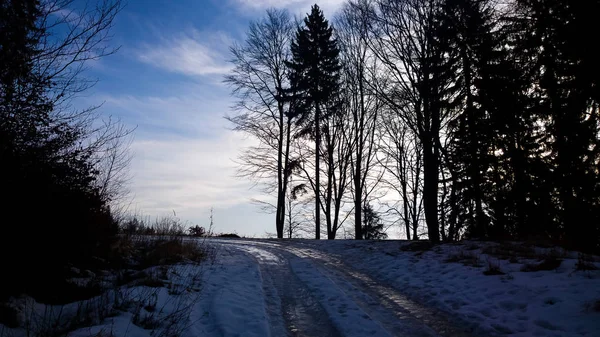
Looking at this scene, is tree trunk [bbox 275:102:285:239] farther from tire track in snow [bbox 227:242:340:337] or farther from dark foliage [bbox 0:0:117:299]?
dark foliage [bbox 0:0:117:299]

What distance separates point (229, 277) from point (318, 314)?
10.1 feet

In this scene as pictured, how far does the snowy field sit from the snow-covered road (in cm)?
2

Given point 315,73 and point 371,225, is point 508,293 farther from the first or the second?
point 371,225

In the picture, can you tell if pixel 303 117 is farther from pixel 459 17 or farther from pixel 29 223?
pixel 29 223

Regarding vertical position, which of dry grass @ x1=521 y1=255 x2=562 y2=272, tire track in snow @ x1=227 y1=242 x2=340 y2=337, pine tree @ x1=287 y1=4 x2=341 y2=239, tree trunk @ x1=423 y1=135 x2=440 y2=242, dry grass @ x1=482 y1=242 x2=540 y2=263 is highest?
pine tree @ x1=287 y1=4 x2=341 y2=239

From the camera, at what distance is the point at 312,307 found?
6633 millimetres

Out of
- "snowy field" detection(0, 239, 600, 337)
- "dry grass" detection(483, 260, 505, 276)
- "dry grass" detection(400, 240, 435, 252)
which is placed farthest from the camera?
"dry grass" detection(400, 240, 435, 252)

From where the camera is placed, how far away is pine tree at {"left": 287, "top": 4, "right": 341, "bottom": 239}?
26.7 m

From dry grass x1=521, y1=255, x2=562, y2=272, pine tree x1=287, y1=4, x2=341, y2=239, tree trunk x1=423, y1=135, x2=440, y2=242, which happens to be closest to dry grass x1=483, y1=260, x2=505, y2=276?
dry grass x1=521, y1=255, x2=562, y2=272

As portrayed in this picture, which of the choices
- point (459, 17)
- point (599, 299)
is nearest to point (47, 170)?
point (599, 299)

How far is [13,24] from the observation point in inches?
220

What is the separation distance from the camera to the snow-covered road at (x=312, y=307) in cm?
545

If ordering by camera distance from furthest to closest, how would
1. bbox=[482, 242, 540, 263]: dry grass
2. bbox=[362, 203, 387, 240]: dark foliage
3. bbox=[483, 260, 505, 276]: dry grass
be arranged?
bbox=[362, 203, 387, 240]: dark foliage, bbox=[482, 242, 540, 263]: dry grass, bbox=[483, 260, 505, 276]: dry grass

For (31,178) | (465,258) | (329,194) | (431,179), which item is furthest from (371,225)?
(31,178)
